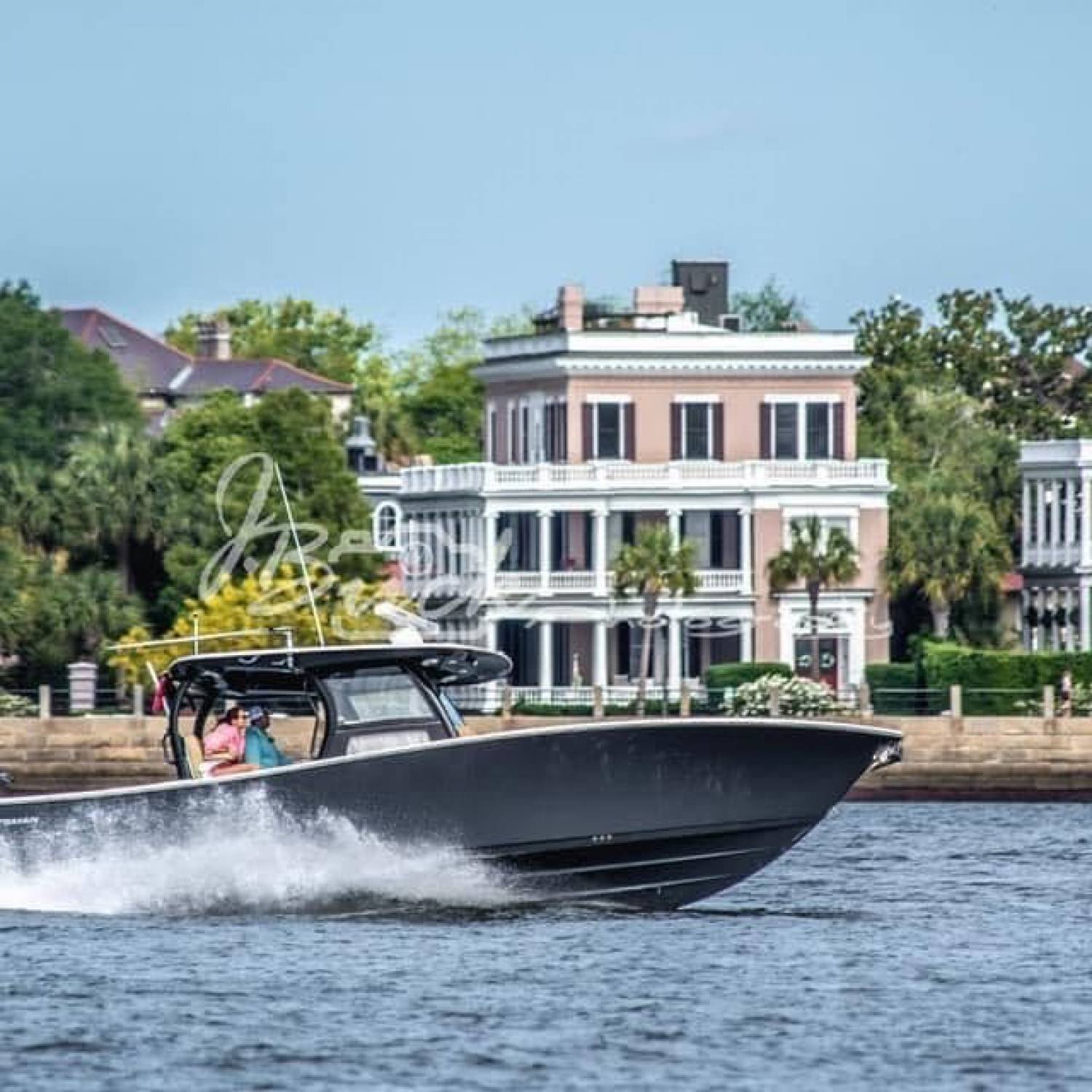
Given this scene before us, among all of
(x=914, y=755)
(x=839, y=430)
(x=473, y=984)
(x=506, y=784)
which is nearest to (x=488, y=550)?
(x=839, y=430)

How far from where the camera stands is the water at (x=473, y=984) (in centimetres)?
3025

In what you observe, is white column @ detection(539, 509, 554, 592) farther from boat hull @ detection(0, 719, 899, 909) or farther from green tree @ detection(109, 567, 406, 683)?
boat hull @ detection(0, 719, 899, 909)

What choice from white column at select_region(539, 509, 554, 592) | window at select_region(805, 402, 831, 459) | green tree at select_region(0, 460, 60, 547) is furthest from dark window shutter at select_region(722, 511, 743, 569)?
green tree at select_region(0, 460, 60, 547)

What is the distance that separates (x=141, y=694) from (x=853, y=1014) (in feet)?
140

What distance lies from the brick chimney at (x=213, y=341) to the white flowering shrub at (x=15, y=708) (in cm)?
6292

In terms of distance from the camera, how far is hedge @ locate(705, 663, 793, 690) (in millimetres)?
82312

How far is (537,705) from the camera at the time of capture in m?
78.9

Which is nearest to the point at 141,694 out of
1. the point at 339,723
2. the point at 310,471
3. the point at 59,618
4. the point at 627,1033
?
the point at 59,618

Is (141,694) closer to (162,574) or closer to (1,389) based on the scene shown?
(162,574)

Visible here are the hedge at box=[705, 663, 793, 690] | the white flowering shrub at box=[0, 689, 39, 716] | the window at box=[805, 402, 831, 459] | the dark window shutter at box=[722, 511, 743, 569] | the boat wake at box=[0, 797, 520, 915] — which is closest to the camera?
the boat wake at box=[0, 797, 520, 915]

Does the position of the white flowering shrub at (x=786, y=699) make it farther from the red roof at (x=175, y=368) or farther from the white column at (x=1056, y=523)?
the red roof at (x=175, y=368)

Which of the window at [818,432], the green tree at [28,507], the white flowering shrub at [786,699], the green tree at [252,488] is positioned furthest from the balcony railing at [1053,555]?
the green tree at [28,507]

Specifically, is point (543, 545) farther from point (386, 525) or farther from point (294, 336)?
point (294, 336)

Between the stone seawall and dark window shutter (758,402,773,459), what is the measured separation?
22.2m
